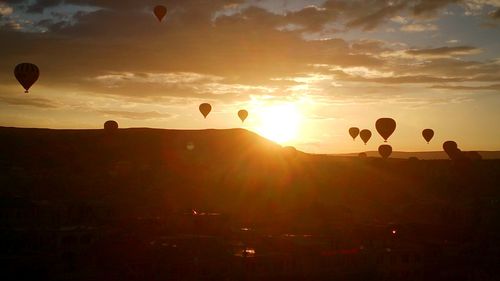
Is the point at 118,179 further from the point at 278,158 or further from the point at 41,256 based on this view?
the point at 41,256

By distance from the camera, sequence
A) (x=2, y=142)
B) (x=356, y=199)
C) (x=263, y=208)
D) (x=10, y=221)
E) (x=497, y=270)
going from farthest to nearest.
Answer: (x=2, y=142) < (x=356, y=199) < (x=263, y=208) < (x=10, y=221) < (x=497, y=270)

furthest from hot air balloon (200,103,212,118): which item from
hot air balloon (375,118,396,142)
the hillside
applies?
hot air balloon (375,118,396,142)

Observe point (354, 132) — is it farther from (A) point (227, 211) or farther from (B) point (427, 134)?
(A) point (227, 211)

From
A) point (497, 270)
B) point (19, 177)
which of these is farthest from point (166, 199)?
point (497, 270)

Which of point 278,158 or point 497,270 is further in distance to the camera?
point 278,158

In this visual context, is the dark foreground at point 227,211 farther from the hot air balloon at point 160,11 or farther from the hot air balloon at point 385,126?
the hot air balloon at point 160,11
